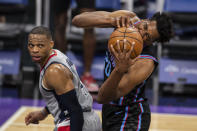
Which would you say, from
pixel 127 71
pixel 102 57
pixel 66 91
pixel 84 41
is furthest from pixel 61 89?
pixel 102 57

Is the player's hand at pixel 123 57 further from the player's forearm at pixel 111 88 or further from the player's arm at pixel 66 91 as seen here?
the player's arm at pixel 66 91

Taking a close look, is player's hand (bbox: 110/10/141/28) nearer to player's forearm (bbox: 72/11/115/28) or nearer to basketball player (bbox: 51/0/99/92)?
player's forearm (bbox: 72/11/115/28)

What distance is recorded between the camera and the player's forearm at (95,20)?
2.53 meters

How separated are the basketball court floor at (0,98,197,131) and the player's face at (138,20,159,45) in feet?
6.00

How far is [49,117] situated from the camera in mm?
4621

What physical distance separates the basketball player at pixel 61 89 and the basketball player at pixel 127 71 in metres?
0.18

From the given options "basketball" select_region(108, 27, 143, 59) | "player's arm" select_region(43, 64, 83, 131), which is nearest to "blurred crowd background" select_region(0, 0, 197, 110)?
"player's arm" select_region(43, 64, 83, 131)

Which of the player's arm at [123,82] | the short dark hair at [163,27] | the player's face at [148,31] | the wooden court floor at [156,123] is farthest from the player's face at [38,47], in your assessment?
the wooden court floor at [156,123]

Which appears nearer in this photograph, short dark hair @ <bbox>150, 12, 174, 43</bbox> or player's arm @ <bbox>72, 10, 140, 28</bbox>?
player's arm @ <bbox>72, 10, 140, 28</bbox>

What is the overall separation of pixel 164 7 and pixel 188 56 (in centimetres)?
89

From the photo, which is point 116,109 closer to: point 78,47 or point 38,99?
point 38,99

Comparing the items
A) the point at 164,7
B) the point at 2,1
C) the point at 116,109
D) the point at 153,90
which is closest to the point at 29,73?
the point at 2,1

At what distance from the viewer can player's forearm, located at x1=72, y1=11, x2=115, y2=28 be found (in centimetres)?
253

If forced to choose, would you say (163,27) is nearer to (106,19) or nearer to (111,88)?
(106,19)
